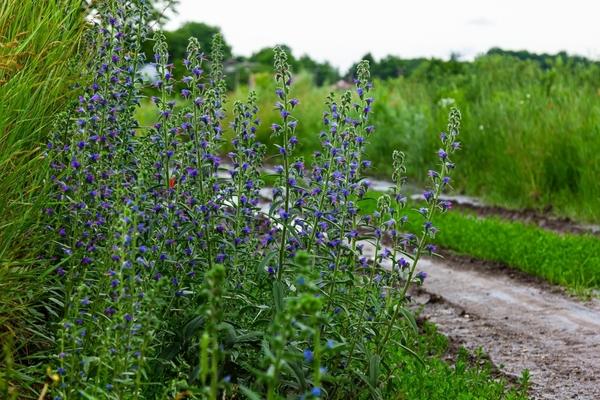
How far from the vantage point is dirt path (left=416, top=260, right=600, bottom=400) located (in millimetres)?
5922

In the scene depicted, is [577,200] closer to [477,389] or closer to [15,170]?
[477,389]

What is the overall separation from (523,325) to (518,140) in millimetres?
6404

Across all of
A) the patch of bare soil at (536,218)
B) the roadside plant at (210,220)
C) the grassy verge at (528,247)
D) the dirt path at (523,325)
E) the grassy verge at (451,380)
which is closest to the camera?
the roadside plant at (210,220)

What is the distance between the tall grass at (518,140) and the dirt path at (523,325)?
3539 mm

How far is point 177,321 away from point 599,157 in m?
8.79

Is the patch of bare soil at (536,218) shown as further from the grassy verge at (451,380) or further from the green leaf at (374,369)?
the green leaf at (374,369)

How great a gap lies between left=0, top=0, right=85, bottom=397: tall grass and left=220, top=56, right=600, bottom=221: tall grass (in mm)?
8388

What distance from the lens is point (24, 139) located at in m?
4.45

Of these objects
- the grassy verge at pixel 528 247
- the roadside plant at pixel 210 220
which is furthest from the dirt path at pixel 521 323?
the roadside plant at pixel 210 220

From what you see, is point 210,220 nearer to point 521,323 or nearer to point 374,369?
point 374,369

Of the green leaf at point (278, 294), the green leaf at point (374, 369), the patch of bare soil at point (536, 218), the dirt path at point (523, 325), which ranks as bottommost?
the dirt path at point (523, 325)

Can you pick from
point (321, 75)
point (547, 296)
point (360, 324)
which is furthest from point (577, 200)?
point (321, 75)

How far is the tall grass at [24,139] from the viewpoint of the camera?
4109 mm

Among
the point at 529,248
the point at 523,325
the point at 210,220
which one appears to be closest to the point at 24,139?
the point at 210,220
